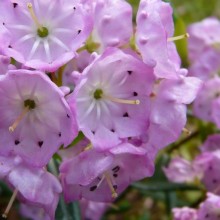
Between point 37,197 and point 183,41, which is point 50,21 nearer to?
point 37,197

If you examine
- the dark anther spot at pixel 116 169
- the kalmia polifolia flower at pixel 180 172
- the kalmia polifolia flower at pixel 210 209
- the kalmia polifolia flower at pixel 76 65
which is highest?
the kalmia polifolia flower at pixel 76 65

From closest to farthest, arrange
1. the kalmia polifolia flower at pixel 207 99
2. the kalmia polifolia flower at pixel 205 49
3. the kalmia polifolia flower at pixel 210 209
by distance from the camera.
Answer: the kalmia polifolia flower at pixel 210 209 → the kalmia polifolia flower at pixel 207 99 → the kalmia polifolia flower at pixel 205 49

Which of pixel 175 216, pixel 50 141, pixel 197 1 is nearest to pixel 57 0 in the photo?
pixel 50 141

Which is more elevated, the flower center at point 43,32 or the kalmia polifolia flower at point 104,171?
the flower center at point 43,32

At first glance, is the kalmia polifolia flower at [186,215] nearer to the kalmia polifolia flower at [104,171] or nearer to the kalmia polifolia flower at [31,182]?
the kalmia polifolia flower at [104,171]

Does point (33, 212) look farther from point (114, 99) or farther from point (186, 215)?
point (114, 99)

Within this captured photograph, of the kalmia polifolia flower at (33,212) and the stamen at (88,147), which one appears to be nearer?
the stamen at (88,147)

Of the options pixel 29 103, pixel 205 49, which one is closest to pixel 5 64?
pixel 29 103

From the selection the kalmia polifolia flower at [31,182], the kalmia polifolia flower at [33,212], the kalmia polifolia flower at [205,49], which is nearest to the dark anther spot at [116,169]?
the kalmia polifolia flower at [31,182]
